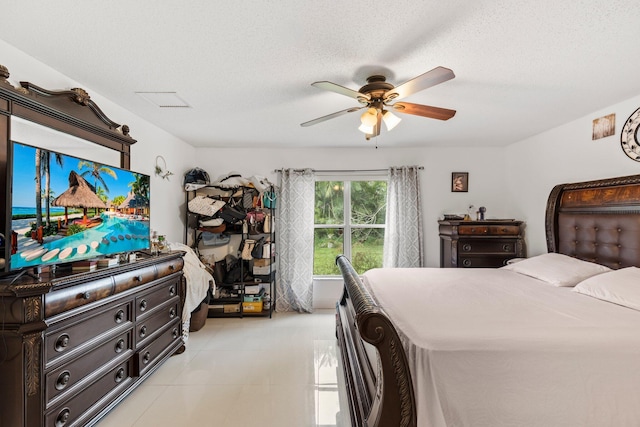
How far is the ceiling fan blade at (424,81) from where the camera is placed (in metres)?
1.63

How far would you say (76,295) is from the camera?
1.72 metres

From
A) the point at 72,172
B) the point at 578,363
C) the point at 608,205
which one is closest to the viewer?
the point at 578,363

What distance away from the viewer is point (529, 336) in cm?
136

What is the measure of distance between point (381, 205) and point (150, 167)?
2.96 meters

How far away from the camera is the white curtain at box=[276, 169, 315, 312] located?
4.24 metres

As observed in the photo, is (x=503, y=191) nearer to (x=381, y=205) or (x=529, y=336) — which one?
(x=381, y=205)

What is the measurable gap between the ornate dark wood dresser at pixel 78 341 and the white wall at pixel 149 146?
1.07m

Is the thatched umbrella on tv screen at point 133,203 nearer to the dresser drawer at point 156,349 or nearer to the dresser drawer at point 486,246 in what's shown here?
the dresser drawer at point 156,349

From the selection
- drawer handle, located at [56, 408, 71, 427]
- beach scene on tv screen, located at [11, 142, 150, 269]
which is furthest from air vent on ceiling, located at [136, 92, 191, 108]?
drawer handle, located at [56, 408, 71, 427]

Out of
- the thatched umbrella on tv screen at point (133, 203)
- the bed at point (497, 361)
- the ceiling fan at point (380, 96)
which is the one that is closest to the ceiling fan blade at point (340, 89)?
the ceiling fan at point (380, 96)

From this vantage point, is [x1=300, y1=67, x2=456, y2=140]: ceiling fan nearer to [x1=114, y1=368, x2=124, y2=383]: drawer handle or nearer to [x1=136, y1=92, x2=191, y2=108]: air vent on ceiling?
[x1=136, y1=92, x2=191, y2=108]: air vent on ceiling

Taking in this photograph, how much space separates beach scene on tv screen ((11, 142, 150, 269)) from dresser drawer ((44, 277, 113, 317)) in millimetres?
229

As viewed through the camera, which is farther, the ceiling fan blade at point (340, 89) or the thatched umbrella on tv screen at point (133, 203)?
the thatched umbrella on tv screen at point (133, 203)

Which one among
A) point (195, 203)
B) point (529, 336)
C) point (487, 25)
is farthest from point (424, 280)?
point (195, 203)
